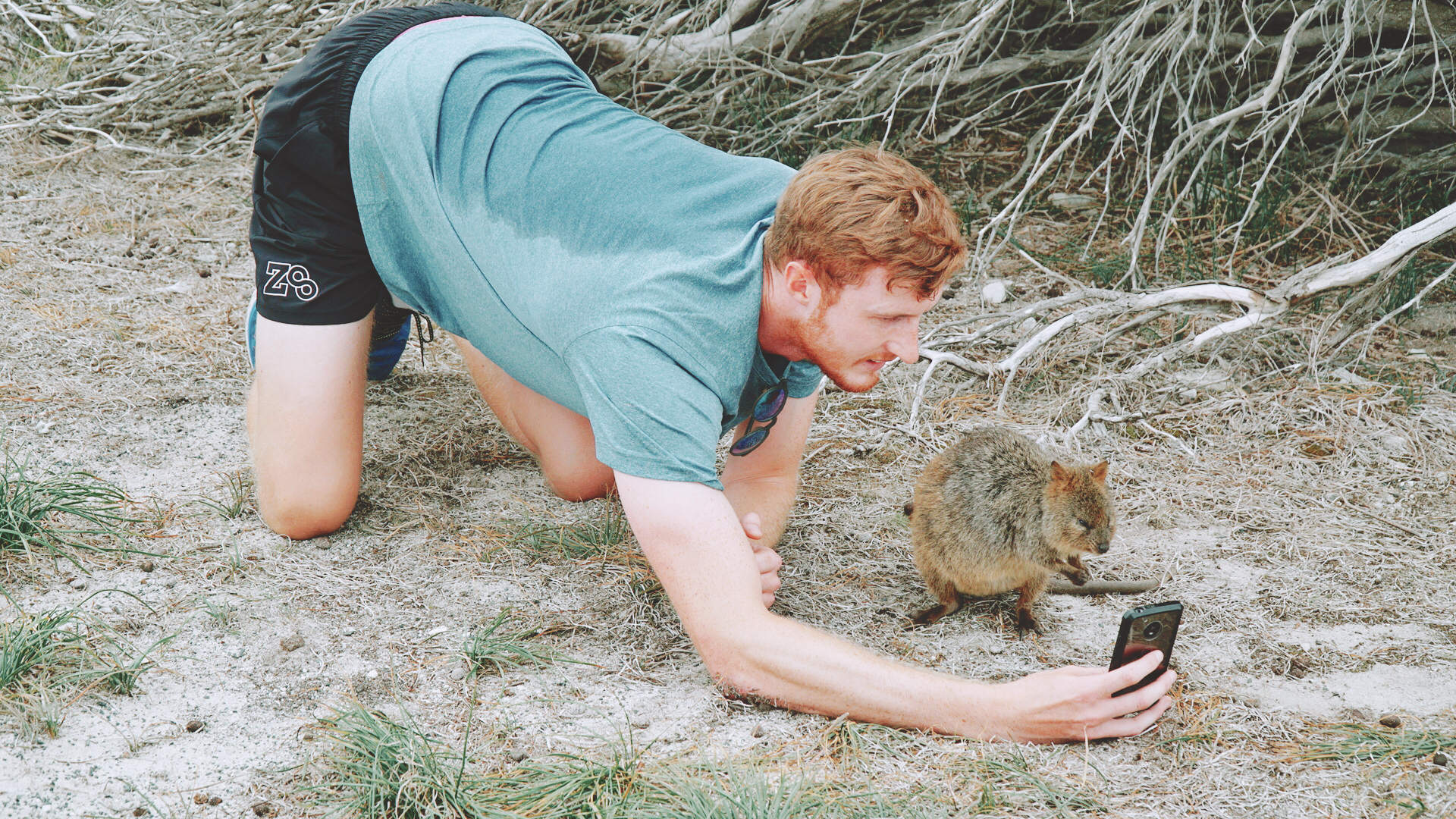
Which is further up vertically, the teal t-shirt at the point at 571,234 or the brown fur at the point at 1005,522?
the teal t-shirt at the point at 571,234

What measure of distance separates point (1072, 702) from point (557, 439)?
1.94 metres

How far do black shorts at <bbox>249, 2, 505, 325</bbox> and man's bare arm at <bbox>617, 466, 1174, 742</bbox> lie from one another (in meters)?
1.48

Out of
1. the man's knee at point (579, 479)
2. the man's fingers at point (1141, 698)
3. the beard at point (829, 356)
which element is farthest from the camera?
the man's knee at point (579, 479)

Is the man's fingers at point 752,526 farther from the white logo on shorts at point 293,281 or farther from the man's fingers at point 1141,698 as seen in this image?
the white logo on shorts at point 293,281

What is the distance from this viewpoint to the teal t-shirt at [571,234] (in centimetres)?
253

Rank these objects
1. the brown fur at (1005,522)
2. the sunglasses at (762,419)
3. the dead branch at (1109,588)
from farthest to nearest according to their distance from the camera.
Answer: the dead branch at (1109,588)
the brown fur at (1005,522)
the sunglasses at (762,419)

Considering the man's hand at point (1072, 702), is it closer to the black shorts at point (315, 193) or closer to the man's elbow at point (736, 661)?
the man's elbow at point (736, 661)

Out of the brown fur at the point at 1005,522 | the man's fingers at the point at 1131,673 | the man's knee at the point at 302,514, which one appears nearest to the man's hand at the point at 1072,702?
the man's fingers at the point at 1131,673

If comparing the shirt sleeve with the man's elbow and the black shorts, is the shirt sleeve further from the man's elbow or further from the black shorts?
the black shorts

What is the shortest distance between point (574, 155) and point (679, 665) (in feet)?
4.46

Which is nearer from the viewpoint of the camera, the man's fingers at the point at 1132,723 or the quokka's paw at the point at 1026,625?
the man's fingers at the point at 1132,723

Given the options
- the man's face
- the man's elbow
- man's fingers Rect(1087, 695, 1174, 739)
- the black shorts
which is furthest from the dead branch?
the black shorts

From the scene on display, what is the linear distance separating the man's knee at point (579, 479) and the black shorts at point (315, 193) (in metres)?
0.82

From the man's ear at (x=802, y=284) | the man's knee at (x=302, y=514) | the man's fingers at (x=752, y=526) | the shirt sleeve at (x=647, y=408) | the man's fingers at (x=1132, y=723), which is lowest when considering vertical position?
the man's knee at (x=302, y=514)
